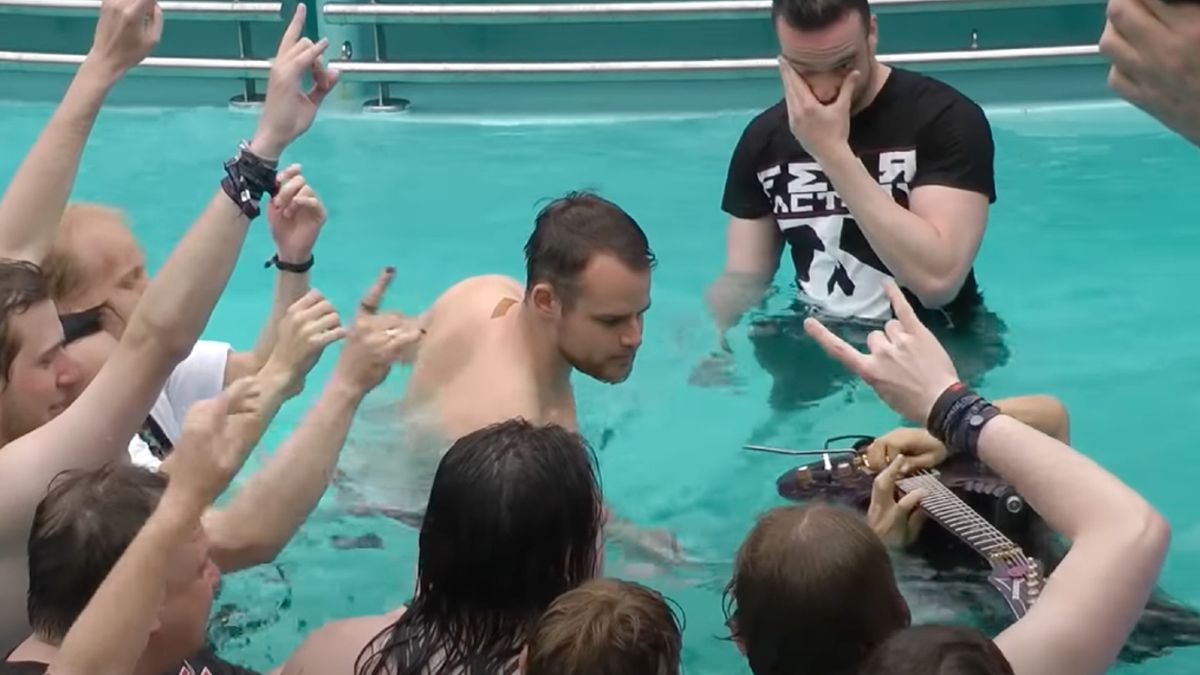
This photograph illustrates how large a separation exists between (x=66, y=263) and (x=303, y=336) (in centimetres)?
77

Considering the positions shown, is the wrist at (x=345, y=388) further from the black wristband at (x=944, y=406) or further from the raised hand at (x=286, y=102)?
the black wristband at (x=944, y=406)

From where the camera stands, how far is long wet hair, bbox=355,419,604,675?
229 cm

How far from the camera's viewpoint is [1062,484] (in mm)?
2359

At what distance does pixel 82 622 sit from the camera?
80.4 inches

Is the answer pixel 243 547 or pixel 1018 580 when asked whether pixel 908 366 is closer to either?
pixel 1018 580

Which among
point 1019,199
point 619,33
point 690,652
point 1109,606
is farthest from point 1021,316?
point 1109,606

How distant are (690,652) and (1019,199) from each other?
3.63 m

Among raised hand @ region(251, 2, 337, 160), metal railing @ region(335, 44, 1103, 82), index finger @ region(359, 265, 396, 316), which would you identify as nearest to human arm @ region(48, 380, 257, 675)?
index finger @ region(359, 265, 396, 316)

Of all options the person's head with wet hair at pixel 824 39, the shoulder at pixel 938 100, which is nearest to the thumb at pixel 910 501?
the person's head with wet hair at pixel 824 39

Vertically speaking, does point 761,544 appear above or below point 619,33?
above

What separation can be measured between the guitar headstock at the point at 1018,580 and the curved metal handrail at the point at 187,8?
602 centimetres

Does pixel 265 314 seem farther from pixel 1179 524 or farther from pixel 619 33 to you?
pixel 1179 524

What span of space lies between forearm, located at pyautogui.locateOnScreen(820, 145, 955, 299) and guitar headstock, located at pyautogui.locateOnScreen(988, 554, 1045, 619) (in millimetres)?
1121

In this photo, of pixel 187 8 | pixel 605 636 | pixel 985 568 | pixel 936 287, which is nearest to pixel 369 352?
pixel 605 636
